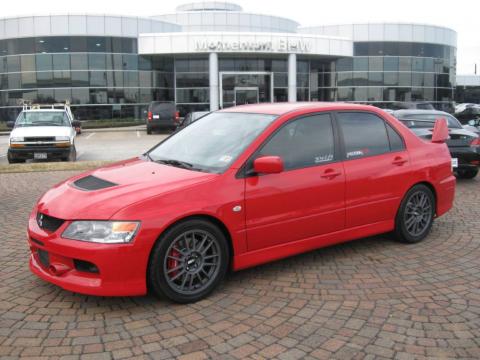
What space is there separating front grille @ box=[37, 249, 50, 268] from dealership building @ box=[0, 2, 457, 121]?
3320 centimetres

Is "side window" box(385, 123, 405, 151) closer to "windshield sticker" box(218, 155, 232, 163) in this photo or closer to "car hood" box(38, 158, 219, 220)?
"windshield sticker" box(218, 155, 232, 163)

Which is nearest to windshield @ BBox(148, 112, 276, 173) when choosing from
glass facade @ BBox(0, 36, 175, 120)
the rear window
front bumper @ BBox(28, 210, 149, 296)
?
front bumper @ BBox(28, 210, 149, 296)

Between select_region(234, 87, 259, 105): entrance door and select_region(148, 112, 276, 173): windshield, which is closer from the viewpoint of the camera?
select_region(148, 112, 276, 173): windshield

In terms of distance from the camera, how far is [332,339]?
3.57 meters

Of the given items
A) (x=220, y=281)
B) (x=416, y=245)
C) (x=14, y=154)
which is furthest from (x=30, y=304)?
(x=14, y=154)

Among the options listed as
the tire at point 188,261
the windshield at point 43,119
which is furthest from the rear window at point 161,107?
the tire at point 188,261

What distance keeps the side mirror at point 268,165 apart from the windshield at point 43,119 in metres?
12.1

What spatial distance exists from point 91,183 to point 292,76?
116 ft

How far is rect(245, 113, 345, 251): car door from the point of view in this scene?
4535 mm

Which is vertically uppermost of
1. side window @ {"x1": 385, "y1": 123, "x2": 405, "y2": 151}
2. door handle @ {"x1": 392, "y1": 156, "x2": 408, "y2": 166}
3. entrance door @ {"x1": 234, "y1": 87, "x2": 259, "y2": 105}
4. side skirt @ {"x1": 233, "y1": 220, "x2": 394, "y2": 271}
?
entrance door @ {"x1": 234, "y1": 87, "x2": 259, "y2": 105}

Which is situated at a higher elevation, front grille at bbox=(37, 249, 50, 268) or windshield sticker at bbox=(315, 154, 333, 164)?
windshield sticker at bbox=(315, 154, 333, 164)

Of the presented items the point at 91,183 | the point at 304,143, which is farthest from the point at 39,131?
the point at 304,143

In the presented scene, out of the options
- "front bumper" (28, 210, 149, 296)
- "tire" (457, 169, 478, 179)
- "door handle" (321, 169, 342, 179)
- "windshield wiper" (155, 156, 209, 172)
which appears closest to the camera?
"front bumper" (28, 210, 149, 296)

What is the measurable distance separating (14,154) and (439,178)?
11.8 m
